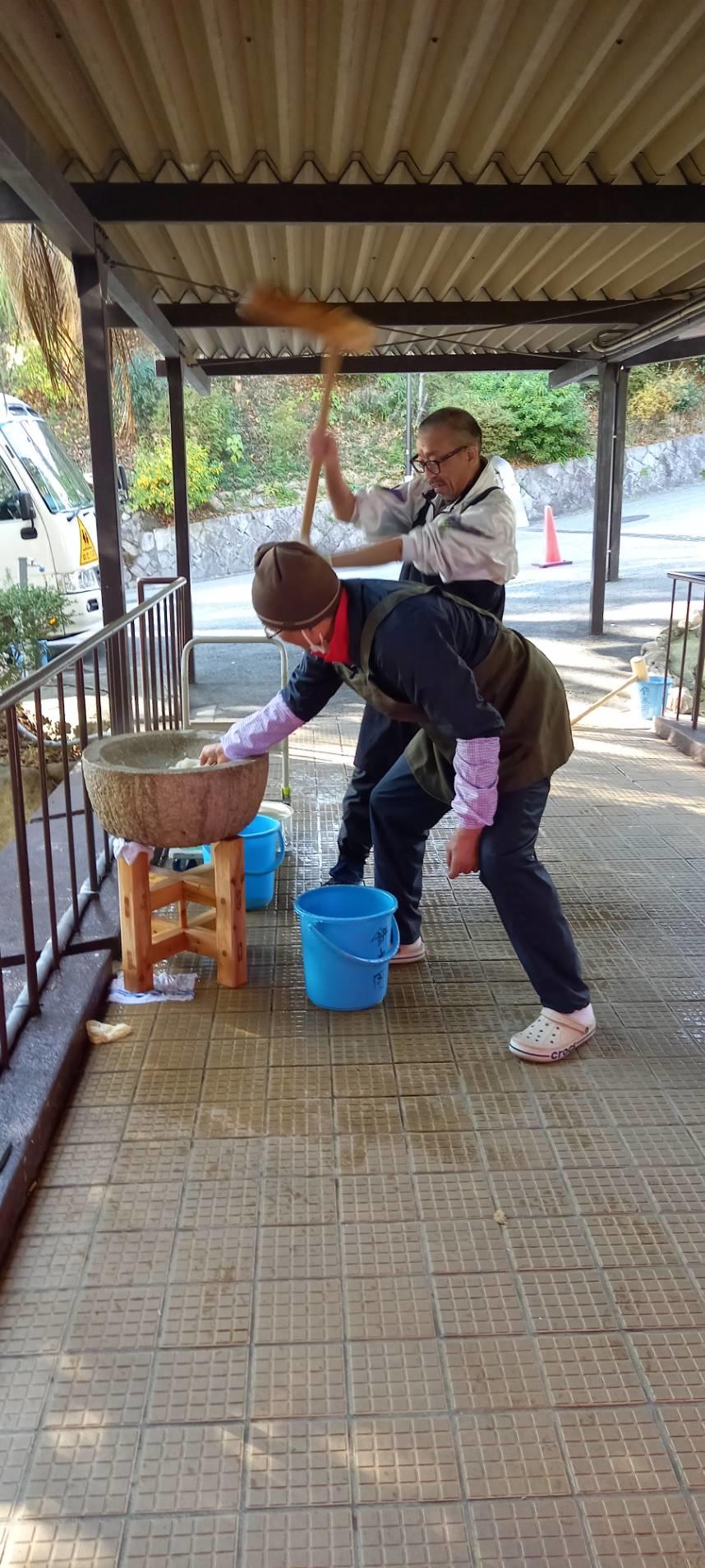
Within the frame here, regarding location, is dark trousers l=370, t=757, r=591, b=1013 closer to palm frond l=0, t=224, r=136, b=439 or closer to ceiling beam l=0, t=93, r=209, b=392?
ceiling beam l=0, t=93, r=209, b=392

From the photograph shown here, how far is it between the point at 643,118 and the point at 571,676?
567 cm

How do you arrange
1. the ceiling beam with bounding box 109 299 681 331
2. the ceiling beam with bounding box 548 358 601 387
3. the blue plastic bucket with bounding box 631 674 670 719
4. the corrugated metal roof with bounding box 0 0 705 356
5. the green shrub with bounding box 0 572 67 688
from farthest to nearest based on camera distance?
the ceiling beam with bounding box 548 358 601 387, the green shrub with bounding box 0 572 67 688, the blue plastic bucket with bounding box 631 674 670 719, the ceiling beam with bounding box 109 299 681 331, the corrugated metal roof with bounding box 0 0 705 356

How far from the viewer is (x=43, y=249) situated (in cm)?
788

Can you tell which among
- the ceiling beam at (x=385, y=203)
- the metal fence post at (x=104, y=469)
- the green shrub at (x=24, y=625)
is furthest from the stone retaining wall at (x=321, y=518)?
the ceiling beam at (x=385, y=203)

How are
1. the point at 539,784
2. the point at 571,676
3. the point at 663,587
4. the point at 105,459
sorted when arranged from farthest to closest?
the point at 663,587 < the point at 571,676 < the point at 105,459 < the point at 539,784

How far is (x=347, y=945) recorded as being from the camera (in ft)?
10.7

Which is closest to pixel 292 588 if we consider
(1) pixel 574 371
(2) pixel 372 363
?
(2) pixel 372 363

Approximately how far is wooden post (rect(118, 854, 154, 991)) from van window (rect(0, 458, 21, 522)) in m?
9.51

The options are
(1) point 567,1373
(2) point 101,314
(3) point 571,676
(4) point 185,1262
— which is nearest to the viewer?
(1) point 567,1373

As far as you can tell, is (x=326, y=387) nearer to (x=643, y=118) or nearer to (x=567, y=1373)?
(x=643, y=118)

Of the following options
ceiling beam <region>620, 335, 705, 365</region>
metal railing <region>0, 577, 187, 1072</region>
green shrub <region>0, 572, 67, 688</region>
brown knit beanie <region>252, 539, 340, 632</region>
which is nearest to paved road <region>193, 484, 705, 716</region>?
green shrub <region>0, 572, 67, 688</region>

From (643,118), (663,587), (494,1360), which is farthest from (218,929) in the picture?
(663,587)

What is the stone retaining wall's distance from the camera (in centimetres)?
2420

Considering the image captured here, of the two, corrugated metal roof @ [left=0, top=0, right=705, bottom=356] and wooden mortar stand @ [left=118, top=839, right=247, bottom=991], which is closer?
corrugated metal roof @ [left=0, top=0, right=705, bottom=356]
